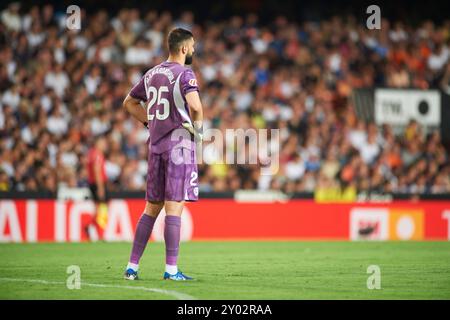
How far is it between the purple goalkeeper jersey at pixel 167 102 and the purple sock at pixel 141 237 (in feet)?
2.50

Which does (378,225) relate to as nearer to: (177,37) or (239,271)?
(239,271)

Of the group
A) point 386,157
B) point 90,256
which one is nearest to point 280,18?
point 386,157

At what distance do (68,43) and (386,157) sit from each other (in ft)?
27.6

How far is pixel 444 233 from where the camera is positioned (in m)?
20.2

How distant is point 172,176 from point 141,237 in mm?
756

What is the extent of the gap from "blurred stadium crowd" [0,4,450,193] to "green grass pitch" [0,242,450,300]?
4019 mm

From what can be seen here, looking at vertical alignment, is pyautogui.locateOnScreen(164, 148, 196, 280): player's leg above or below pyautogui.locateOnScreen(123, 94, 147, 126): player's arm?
below

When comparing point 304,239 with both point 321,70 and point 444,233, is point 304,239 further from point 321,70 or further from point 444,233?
point 321,70

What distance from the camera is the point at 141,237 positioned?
9.53m

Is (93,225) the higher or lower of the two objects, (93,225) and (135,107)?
the lower

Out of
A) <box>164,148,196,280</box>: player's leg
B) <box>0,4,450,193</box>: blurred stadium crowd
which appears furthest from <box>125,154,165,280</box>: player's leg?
<box>0,4,450,193</box>: blurred stadium crowd

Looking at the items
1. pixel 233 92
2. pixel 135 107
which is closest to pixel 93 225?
pixel 233 92

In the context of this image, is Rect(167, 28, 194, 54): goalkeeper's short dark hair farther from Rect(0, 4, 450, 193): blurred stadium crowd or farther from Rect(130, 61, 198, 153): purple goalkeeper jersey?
Rect(0, 4, 450, 193): blurred stadium crowd

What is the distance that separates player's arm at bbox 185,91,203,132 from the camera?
927 centimetres
